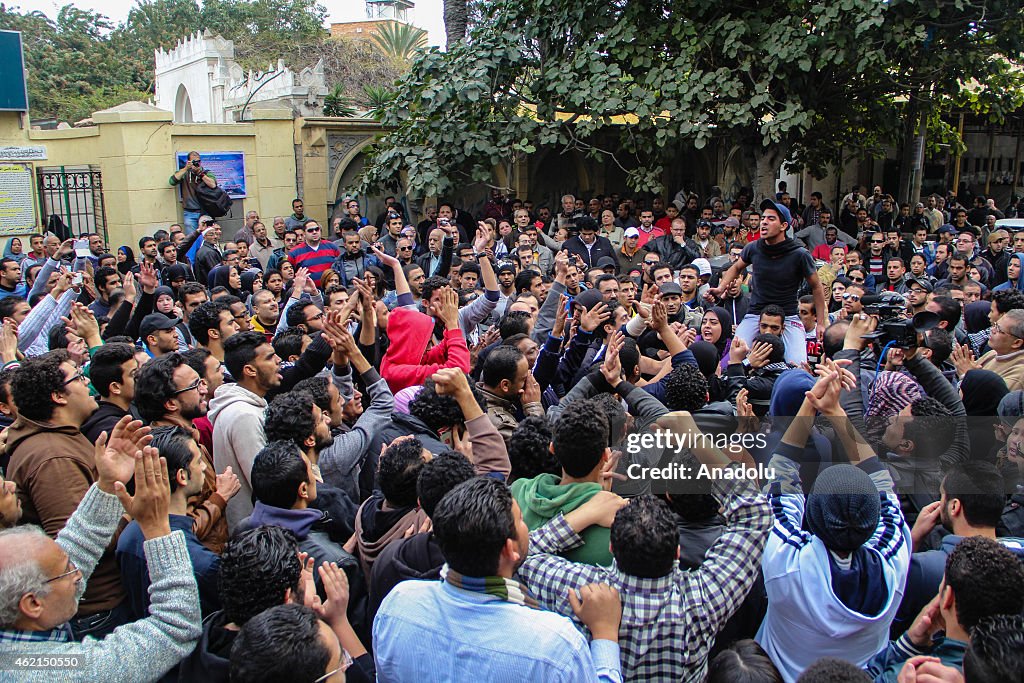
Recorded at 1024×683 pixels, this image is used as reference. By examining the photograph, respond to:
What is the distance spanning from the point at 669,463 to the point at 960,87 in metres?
12.4

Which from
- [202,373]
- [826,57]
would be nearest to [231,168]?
[826,57]

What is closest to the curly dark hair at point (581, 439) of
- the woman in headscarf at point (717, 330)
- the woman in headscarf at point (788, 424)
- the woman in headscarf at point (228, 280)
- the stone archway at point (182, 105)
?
the woman in headscarf at point (788, 424)

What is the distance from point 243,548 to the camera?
7.66 ft

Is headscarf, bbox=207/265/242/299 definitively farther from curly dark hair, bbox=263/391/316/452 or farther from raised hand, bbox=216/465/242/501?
raised hand, bbox=216/465/242/501

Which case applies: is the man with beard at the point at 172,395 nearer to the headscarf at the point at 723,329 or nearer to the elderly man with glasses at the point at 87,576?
the elderly man with glasses at the point at 87,576

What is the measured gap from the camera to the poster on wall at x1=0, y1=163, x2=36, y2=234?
1134 centimetres

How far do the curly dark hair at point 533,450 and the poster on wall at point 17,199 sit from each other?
10.7 m

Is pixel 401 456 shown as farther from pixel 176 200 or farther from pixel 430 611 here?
pixel 176 200

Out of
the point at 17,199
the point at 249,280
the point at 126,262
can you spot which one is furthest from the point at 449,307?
the point at 17,199

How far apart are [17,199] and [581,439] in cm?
1131

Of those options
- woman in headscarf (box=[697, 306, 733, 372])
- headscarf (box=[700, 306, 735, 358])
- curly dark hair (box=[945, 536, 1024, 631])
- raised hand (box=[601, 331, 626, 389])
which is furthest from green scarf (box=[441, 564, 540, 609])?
headscarf (box=[700, 306, 735, 358])

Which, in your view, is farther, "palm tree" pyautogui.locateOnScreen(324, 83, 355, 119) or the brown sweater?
"palm tree" pyautogui.locateOnScreen(324, 83, 355, 119)

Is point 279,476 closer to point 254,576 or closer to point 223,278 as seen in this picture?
point 254,576

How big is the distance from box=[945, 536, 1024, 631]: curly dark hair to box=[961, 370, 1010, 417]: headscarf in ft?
7.64
